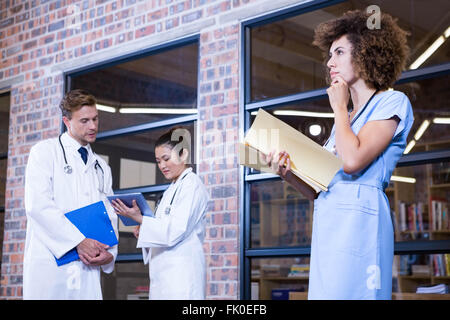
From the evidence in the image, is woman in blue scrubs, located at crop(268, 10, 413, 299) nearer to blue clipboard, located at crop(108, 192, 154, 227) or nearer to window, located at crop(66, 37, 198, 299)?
blue clipboard, located at crop(108, 192, 154, 227)

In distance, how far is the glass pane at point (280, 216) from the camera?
26.3 feet

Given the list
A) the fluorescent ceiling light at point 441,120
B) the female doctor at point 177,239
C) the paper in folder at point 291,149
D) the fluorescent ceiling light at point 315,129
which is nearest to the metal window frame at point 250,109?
the fluorescent ceiling light at point 315,129

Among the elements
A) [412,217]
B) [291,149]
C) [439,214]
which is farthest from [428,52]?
[291,149]

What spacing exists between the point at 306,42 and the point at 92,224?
3143 mm

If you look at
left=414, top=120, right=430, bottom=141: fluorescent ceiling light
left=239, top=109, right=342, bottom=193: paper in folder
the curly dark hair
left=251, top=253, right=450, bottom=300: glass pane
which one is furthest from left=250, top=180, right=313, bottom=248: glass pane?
left=239, top=109, right=342, bottom=193: paper in folder

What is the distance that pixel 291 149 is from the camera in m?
2.12

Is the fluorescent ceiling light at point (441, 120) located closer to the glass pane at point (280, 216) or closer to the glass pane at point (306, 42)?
the glass pane at point (306, 42)

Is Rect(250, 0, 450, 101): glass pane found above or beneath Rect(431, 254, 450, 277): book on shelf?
above

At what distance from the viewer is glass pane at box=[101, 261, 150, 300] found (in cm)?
530

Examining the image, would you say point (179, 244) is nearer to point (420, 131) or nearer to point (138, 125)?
point (138, 125)

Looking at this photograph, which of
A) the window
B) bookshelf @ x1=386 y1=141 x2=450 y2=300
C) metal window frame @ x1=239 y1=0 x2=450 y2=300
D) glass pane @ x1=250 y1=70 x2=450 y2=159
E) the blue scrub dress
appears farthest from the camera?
bookshelf @ x1=386 y1=141 x2=450 y2=300

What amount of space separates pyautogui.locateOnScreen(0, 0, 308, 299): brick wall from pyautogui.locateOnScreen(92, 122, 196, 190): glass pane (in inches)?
19.1

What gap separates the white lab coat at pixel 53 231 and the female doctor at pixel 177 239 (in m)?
0.32
